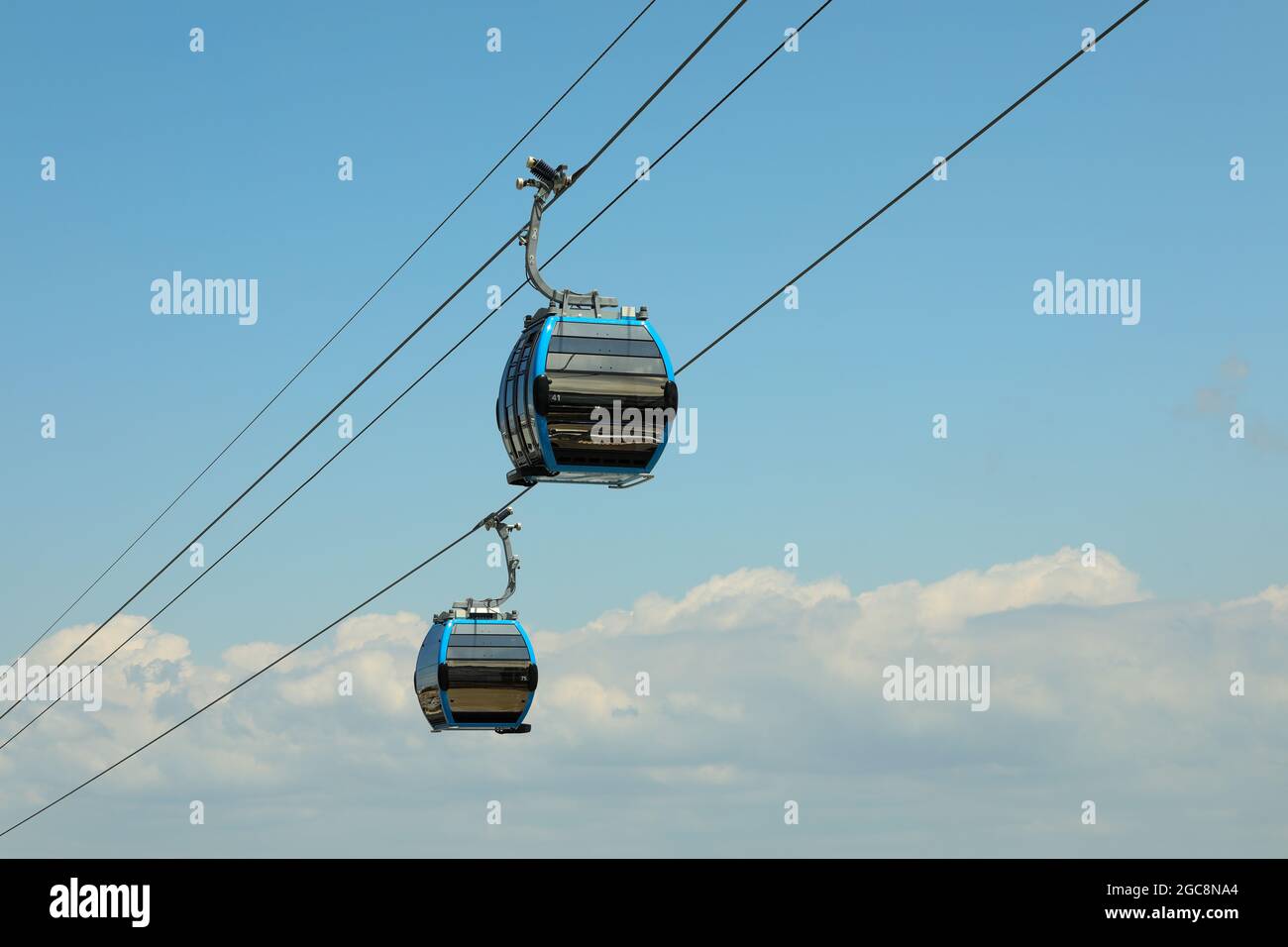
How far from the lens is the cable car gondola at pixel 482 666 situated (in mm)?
30156

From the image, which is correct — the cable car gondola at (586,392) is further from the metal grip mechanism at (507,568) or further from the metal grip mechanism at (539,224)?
the metal grip mechanism at (507,568)

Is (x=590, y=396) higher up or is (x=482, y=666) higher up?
(x=590, y=396)

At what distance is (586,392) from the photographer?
19.2 meters

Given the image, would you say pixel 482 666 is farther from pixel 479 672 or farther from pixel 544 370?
pixel 544 370

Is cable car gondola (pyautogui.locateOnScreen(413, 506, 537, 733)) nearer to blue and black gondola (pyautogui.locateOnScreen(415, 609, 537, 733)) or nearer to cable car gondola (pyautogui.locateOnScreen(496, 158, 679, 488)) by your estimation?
blue and black gondola (pyautogui.locateOnScreen(415, 609, 537, 733))

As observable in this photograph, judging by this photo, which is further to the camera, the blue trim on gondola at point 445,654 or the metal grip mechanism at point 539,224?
the blue trim on gondola at point 445,654

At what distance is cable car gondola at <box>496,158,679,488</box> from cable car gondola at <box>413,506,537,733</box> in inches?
402

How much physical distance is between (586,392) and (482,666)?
1184 cm

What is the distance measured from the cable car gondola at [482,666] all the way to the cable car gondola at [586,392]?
10.2 meters

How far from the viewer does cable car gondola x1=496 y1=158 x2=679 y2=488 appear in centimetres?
1919

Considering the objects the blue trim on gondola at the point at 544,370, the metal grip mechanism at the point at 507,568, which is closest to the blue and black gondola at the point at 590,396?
the blue trim on gondola at the point at 544,370

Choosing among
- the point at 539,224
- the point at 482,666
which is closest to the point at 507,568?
the point at 482,666
